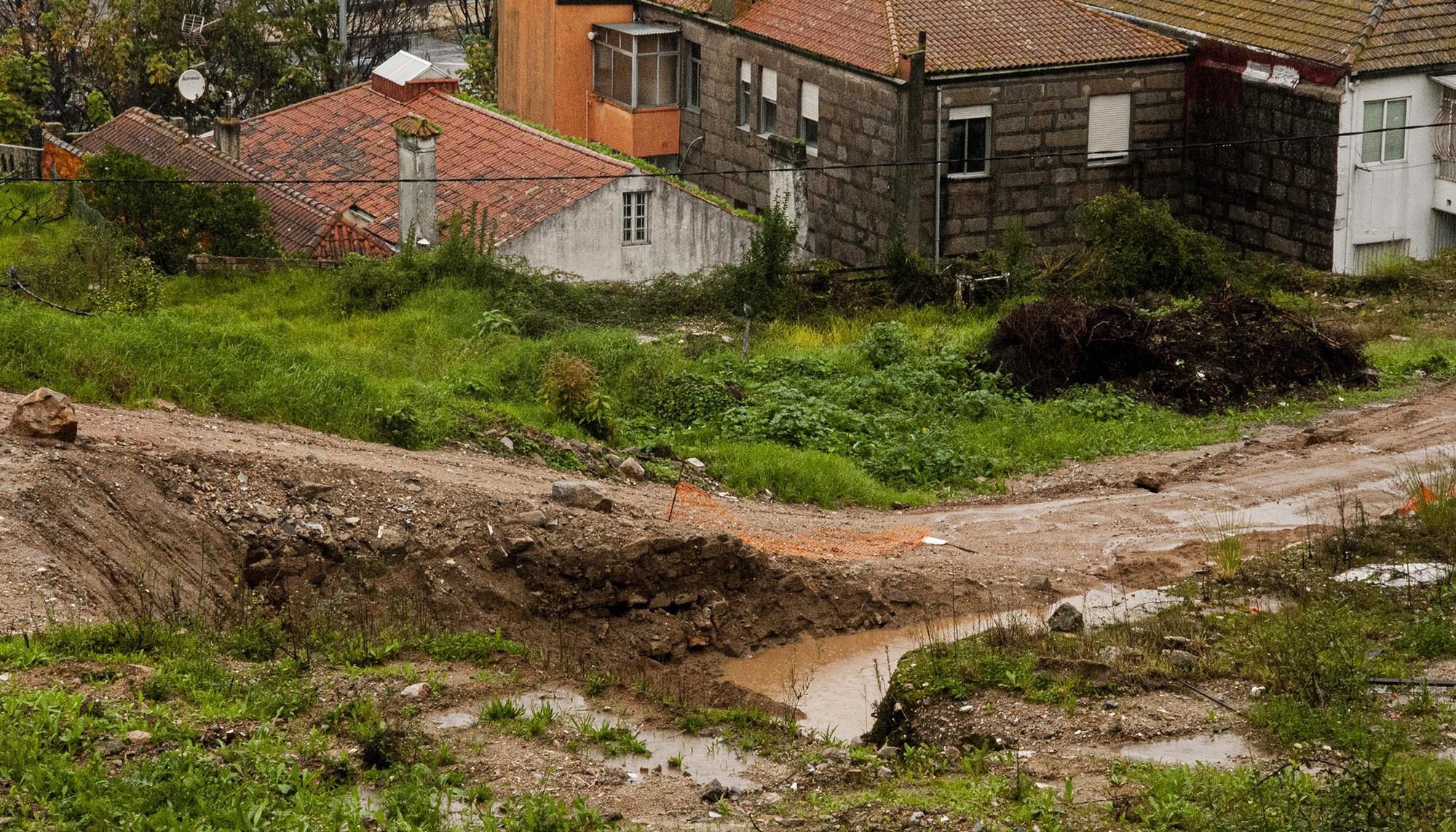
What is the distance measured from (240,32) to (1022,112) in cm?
1702

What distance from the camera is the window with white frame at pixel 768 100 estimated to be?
28.9m

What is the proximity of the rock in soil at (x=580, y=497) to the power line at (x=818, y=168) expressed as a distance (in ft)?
33.7

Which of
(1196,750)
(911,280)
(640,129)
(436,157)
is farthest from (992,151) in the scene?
(1196,750)

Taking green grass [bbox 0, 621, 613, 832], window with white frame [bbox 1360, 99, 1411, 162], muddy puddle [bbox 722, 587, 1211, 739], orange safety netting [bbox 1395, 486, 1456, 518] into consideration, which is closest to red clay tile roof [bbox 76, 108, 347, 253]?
muddy puddle [bbox 722, 587, 1211, 739]

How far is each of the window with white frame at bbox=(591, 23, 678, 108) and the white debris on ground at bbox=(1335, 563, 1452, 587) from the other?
20828mm

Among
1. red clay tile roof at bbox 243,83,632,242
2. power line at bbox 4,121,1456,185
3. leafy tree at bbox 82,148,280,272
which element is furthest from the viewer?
red clay tile roof at bbox 243,83,632,242

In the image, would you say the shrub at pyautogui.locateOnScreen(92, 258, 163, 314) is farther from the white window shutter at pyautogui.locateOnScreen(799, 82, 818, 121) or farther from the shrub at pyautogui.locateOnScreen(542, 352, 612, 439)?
the white window shutter at pyautogui.locateOnScreen(799, 82, 818, 121)

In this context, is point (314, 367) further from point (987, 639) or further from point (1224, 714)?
point (1224, 714)

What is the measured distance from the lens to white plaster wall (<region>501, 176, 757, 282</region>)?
2325 cm

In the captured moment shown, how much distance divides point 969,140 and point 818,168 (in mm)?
2439

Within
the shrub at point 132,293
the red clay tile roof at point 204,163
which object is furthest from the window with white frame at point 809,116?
the shrub at point 132,293

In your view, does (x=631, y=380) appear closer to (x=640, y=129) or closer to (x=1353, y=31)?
(x=1353, y=31)

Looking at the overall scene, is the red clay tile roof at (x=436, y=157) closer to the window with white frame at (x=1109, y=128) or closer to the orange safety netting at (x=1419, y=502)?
the window with white frame at (x=1109, y=128)

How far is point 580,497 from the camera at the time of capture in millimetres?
13391
